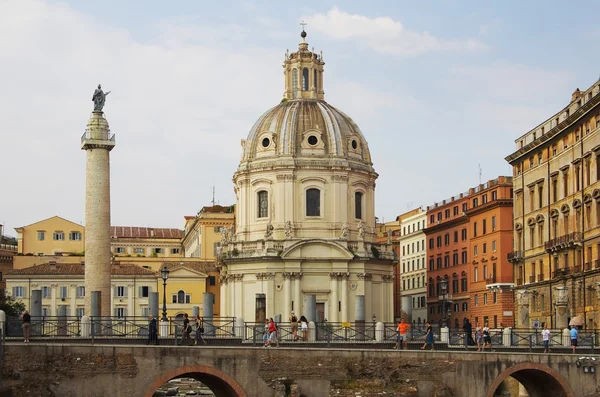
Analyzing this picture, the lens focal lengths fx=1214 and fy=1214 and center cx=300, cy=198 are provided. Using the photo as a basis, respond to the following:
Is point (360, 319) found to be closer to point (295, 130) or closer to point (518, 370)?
point (518, 370)

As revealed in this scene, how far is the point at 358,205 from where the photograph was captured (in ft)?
371

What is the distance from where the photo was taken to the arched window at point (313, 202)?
110625 millimetres

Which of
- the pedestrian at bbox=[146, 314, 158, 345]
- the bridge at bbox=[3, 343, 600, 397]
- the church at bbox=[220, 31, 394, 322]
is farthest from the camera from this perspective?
the church at bbox=[220, 31, 394, 322]

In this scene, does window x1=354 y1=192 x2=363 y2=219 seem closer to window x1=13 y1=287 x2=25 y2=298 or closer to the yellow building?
the yellow building

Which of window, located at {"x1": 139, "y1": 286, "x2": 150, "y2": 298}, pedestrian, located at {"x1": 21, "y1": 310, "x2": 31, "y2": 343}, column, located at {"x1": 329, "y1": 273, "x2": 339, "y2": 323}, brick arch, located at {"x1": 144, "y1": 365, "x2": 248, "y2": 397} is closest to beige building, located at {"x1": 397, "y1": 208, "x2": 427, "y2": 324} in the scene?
window, located at {"x1": 139, "y1": 286, "x2": 150, "y2": 298}

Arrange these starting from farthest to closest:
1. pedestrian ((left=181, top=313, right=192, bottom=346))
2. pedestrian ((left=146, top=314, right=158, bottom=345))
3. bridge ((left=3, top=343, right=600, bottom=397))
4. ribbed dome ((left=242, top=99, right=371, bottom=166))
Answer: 1. ribbed dome ((left=242, top=99, right=371, bottom=166))
2. pedestrian ((left=181, top=313, right=192, bottom=346))
3. pedestrian ((left=146, top=314, right=158, bottom=345))
4. bridge ((left=3, top=343, right=600, bottom=397))

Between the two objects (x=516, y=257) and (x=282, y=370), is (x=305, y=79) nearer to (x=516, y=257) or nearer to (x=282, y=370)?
(x=516, y=257)

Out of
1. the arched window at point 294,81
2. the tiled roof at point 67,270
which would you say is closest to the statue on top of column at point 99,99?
the arched window at point 294,81

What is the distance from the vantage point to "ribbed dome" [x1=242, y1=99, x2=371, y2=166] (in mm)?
111500

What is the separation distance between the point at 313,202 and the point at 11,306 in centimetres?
2966

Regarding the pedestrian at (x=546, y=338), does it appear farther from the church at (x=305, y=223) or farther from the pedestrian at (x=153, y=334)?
the church at (x=305, y=223)

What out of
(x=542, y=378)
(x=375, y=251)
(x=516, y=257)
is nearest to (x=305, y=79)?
(x=375, y=251)

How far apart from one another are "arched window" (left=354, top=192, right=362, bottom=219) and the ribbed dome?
333cm

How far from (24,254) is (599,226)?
3237 inches
